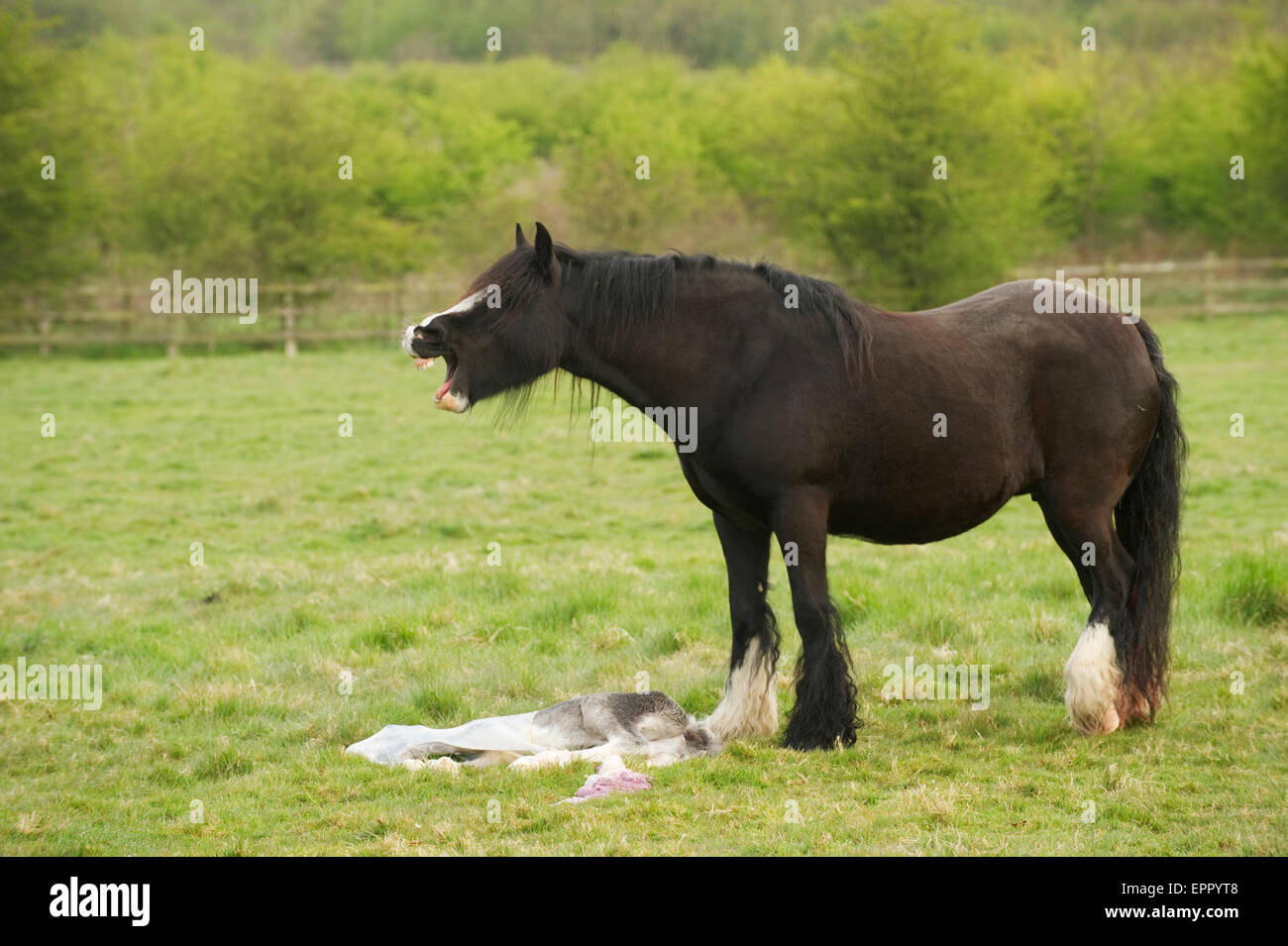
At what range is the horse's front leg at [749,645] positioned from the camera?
607 centimetres

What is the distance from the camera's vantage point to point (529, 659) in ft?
24.8

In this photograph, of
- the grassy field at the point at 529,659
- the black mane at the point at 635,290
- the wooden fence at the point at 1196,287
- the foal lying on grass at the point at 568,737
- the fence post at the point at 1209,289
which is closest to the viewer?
the grassy field at the point at 529,659

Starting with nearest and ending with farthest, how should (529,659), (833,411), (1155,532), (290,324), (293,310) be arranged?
1. (833,411)
2. (1155,532)
3. (529,659)
4. (290,324)
5. (293,310)

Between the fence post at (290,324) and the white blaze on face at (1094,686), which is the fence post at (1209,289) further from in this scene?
the white blaze on face at (1094,686)

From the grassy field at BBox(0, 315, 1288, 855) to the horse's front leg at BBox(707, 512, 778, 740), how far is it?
0.17 m

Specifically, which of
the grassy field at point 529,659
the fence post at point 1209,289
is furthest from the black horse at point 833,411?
the fence post at point 1209,289

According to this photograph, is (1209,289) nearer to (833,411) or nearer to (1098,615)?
(1098,615)

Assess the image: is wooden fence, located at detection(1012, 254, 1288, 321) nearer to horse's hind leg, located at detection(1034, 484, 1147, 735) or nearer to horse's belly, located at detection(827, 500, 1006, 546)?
horse's hind leg, located at detection(1034, 484, 1147, 735)

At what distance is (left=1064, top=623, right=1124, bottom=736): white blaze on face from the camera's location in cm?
598

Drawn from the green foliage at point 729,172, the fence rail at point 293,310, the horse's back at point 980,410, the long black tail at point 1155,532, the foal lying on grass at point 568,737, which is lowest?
the foal lying on grass at point 568,737

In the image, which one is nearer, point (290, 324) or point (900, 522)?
point (900, 522)

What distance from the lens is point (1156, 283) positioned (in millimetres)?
34375

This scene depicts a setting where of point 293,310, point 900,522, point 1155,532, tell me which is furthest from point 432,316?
point 293,310

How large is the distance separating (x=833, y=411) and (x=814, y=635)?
1084mm
